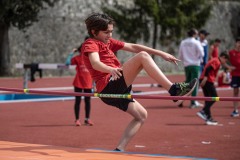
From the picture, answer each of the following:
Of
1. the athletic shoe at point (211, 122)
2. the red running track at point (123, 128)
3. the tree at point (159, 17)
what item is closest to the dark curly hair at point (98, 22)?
the red running track at point (123, 128)

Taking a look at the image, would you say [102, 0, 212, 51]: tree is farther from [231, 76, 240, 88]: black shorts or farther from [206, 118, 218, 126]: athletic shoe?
[206, 118, 218, 126]: athletic shoe

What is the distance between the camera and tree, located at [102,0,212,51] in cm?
3209

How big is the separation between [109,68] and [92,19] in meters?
0.94

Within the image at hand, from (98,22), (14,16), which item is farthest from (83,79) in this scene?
(14,16)

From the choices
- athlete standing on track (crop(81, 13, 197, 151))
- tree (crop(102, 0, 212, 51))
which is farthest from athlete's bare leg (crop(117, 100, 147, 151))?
tree (crop(102, 0, 212, 51))

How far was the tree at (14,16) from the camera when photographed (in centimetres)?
2610

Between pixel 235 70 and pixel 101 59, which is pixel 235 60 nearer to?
pixel 235 70

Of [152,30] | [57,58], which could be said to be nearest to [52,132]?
[57,58]

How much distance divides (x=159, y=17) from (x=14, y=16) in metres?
8.60

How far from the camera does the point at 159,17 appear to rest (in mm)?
32469

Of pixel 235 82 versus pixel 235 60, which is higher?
pixel 235 60

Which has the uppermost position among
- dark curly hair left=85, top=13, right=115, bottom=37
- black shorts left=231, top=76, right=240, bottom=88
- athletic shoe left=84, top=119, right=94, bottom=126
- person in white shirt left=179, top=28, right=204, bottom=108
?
dark curly hair left=85, top=13, right=115, bottom=37

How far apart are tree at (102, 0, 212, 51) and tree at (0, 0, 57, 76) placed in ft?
17.0

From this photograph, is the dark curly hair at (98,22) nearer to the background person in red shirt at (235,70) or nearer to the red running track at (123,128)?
the red running track at (123,128)
